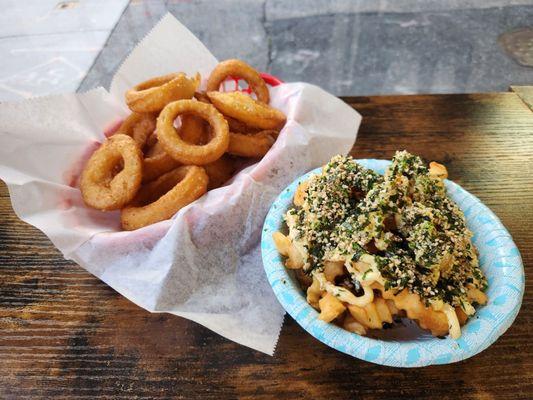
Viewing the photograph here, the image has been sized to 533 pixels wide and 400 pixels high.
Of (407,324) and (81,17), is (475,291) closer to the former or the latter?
(407,324)

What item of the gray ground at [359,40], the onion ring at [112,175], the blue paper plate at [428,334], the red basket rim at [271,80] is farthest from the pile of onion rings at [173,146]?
the gray ground at [359,40]

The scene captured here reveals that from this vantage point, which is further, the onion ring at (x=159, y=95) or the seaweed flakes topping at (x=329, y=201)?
the onion ring at (x=159, y=95)

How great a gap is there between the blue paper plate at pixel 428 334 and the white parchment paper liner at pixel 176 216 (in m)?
0.14

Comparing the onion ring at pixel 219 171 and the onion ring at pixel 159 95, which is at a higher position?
the onion ring at pixel 159 95

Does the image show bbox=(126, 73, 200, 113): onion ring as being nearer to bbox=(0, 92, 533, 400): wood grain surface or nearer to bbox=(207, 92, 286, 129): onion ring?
bbox=(207, 92, 286, 129): onion ring

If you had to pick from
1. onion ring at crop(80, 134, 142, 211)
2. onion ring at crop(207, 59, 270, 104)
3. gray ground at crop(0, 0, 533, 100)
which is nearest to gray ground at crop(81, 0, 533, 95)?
gray ground at crop(0, 0, 533, 100)

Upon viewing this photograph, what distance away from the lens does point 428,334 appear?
0.83 m

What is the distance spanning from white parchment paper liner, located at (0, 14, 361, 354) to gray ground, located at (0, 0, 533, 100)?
1763 millimetres

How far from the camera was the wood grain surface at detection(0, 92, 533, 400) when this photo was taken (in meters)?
0.84

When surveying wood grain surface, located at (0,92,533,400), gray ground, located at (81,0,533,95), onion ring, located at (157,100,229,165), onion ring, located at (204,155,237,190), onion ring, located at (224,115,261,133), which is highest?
onion ring, located at (157,100,229,165)

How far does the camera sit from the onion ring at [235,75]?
140cm

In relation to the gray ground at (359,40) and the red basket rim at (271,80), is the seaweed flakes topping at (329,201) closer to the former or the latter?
the red basket rim at (271,80)

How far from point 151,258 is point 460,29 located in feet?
10.7

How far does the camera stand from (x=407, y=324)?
0.88 m
